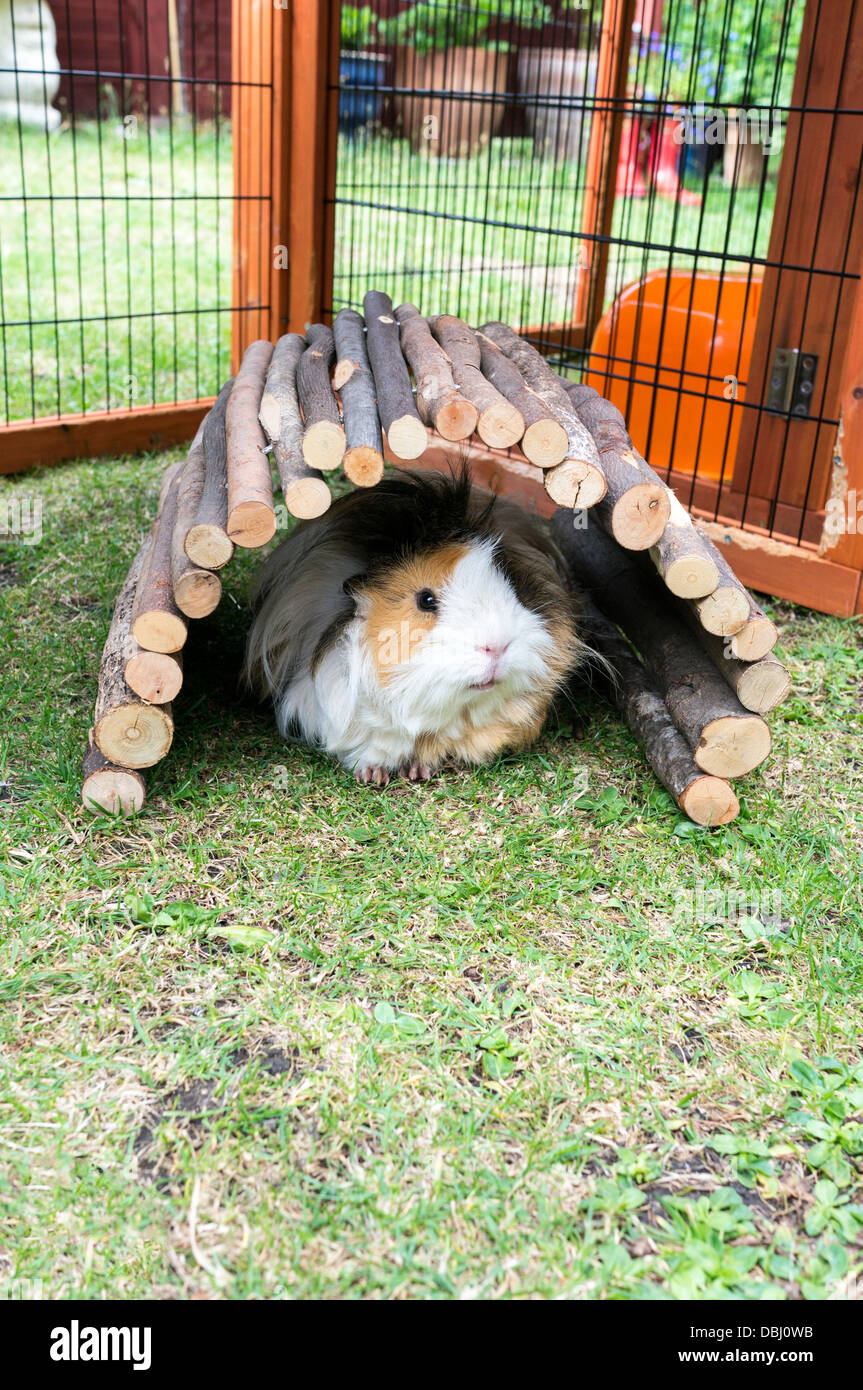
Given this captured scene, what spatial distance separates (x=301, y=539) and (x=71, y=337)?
12.1ft

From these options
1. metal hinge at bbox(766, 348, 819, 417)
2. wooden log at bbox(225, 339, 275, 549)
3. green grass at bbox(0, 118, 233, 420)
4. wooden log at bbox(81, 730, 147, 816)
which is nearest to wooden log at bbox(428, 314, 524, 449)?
wooden log at bbox(225, 339, 275, 549)

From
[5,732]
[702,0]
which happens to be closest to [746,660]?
[5,732]

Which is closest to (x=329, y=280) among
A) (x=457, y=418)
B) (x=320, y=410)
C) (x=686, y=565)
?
(x=320, y=410)

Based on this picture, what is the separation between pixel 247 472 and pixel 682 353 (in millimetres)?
2579

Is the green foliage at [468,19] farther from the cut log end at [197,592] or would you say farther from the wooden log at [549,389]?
the cut log end at [197,592]

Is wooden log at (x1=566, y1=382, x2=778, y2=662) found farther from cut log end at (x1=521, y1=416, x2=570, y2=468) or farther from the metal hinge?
the metal hinge

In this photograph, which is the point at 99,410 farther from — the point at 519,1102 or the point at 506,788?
the point at 519,1102

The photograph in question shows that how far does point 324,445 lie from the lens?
2133 millimetres

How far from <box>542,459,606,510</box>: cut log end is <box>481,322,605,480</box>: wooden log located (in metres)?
0.01

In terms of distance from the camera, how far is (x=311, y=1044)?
1.78 meters

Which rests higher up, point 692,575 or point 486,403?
point 486,403

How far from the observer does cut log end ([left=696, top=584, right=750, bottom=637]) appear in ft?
7.32

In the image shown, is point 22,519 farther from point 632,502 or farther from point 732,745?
point 732,745
